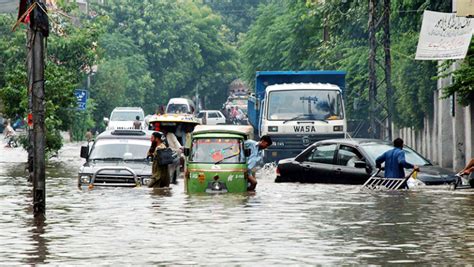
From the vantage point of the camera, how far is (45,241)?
1838 cm

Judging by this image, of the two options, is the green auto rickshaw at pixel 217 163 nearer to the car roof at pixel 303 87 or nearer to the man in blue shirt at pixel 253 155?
the man in blue shirt at pixel 253 155

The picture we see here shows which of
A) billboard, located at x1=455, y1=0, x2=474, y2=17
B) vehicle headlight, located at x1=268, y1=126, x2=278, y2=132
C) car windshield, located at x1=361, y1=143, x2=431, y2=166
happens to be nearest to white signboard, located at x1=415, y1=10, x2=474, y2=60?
billboard, located at x1=455, y1=0, x2=474, y2=17

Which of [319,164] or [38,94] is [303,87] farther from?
[38,94]

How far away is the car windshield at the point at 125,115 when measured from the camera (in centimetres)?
6775

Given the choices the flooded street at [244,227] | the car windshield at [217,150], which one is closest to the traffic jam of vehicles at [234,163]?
the car windshield at [217,150]

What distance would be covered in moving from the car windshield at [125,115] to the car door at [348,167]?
38.3 m

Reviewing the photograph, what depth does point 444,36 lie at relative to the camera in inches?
1384

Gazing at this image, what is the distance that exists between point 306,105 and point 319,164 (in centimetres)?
1141

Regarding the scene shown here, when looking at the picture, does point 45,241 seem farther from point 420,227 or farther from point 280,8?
point 280,8

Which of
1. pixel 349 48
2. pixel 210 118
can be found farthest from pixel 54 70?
pixel 210 118

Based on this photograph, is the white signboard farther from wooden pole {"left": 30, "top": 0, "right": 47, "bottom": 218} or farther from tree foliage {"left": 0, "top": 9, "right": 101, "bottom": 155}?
wooden pole {"left": 30, "top": 0, "right": 47, "bottom": 218}

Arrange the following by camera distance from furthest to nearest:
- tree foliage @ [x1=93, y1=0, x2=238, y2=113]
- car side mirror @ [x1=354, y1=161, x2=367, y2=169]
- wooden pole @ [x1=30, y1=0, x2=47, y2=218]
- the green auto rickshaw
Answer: tree foliage @ [x1=93, y1=0, x2=238, y2=113] < car side mirror @ [x1=354, y1=161, x2=367, y2=169] < the green auto rickshaw < wooden pole @ [x1=30, y1=0, x2=47, y2=218]

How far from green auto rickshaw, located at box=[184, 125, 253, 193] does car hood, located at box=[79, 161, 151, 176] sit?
124 cm

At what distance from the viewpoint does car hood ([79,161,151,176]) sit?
29.4 meters
